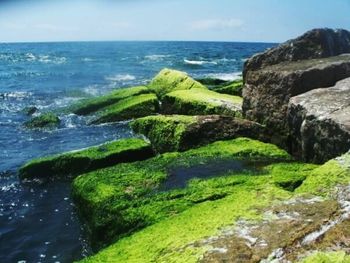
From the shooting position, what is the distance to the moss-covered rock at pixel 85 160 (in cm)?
1257

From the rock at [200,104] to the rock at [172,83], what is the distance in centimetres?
209

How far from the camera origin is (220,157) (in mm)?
10594

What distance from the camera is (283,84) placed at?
12.5 metres

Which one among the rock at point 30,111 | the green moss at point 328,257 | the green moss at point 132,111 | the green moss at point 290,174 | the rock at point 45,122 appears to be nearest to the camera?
the green moss at point 328,257

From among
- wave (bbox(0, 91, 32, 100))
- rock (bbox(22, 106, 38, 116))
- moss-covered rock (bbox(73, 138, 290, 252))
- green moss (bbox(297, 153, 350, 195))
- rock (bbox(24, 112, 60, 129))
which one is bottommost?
wave (bbox(0, 91, 32, 100))

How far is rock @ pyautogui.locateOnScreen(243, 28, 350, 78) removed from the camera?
14.7 meters

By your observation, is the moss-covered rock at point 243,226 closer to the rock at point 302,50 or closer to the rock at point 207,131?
the rock at point 207,131

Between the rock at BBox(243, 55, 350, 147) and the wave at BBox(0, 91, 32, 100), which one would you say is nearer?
the rock at BBox(243, 55, 350, 147)

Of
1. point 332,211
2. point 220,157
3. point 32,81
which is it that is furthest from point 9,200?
point 32,81

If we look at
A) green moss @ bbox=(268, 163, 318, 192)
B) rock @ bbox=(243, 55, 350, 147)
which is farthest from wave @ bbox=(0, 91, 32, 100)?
green moss @ bbox=(268, 163, 318, 192)

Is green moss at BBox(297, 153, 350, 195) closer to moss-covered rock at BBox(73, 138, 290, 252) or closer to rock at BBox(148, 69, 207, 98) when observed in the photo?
moss-covered rock at BBox(73, 138, 290, 252)

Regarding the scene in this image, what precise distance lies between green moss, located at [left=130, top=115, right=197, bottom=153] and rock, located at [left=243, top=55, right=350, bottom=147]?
198 cm

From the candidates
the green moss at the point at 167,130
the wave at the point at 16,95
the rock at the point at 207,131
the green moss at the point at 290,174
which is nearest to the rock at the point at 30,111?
the wave at the point at 16,95

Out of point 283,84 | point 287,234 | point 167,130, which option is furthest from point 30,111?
point 287,234
